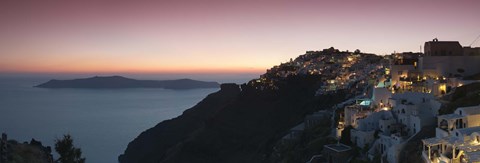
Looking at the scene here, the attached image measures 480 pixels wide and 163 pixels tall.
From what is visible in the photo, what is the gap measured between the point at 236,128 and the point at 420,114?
55593 mm

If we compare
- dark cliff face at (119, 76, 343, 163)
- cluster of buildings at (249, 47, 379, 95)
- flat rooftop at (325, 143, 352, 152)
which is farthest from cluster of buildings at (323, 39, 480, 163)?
cluster of buildings at (249, 47, 379, 95)

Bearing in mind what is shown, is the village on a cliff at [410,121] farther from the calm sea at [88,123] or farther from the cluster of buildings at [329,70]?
the calm sea at [88,123]

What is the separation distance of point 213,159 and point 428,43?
135 feet

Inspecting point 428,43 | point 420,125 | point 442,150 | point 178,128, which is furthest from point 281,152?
point 178,128

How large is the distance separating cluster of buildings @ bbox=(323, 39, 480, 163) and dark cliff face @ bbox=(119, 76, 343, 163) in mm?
21263

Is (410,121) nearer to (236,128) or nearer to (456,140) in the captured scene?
(456,140)

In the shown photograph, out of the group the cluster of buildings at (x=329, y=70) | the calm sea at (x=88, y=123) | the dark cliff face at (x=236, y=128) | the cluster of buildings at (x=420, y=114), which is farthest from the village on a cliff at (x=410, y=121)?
the calm sea at (x=88, y=123)

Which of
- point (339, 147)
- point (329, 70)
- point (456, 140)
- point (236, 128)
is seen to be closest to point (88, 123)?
point (236, 128)

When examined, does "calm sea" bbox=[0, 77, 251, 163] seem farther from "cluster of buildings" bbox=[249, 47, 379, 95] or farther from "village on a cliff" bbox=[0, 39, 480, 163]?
"village on a cliff" bbox=[0, 39, 480, 163]

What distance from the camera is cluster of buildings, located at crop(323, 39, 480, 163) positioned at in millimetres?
22594

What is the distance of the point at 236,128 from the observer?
83.4 m

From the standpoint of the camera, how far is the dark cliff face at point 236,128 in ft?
238

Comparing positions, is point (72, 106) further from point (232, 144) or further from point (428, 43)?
point (428, 43)

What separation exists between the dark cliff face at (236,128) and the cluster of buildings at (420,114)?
69.8 ft
